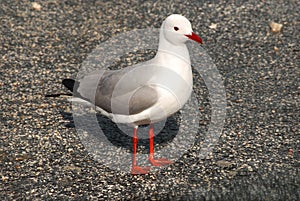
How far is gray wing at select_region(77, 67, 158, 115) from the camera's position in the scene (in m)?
6.30

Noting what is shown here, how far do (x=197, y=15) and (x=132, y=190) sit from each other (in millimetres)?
5241

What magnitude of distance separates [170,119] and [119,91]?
59.2 inches

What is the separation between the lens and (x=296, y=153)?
701 cm

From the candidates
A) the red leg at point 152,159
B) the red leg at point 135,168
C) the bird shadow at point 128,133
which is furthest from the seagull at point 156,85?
the bird shadow at point 128,133

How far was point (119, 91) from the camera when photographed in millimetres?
6574

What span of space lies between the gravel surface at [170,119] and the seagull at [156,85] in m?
0.65

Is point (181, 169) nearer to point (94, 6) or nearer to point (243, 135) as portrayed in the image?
point (243, 135)

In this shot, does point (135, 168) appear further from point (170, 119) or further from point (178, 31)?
point (178, 31)

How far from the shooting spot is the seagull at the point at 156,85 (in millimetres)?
6211

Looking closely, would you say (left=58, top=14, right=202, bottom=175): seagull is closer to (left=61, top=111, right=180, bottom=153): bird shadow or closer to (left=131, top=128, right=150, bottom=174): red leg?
(left=131, top=128, right=150, bottom=174): red leg

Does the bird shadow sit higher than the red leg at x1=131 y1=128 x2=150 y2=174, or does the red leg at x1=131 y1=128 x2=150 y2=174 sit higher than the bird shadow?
the red leg at x1=131 y1=128 x2=150 y2=174

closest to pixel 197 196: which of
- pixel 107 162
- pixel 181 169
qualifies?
pixel 181 169

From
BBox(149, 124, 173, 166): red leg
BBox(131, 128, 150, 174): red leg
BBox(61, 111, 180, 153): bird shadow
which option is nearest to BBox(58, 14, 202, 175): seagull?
BBox(131, 128, 150, 174): red leg

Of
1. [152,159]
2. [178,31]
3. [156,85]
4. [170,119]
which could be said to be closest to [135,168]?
[152,159]
